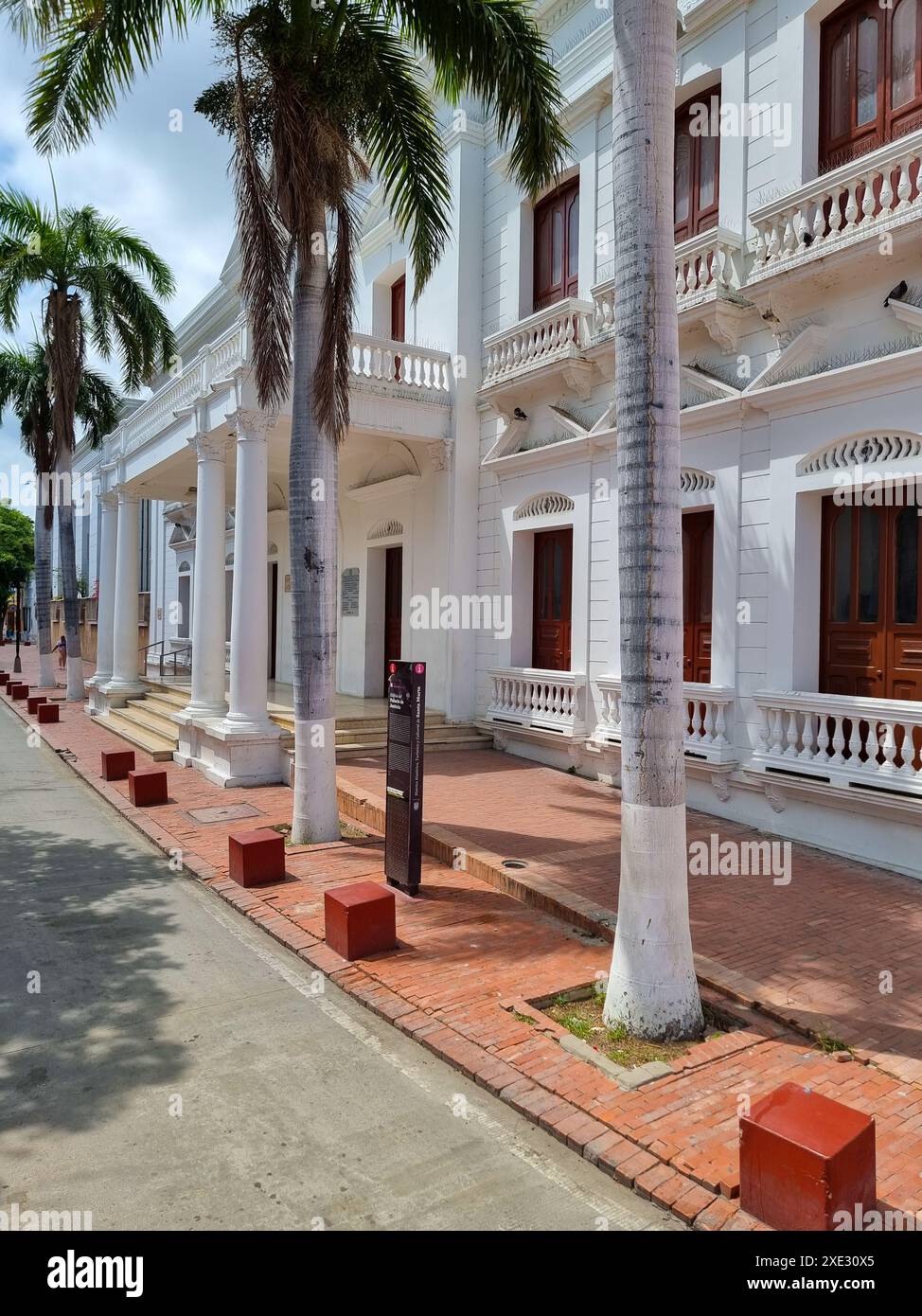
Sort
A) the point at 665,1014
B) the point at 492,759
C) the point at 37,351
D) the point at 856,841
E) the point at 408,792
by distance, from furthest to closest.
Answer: the point at 37,351
the point at 492,759
the point at 856,841
the point at 408,792
the point at 665,1014

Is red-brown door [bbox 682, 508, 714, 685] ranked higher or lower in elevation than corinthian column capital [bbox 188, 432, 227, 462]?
lower

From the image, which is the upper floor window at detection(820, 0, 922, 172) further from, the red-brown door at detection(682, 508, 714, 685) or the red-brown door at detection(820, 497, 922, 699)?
the red-brown door at detection(682, 508, 714, 685)

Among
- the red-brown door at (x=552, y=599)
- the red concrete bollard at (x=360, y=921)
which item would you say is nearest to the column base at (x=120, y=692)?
the red-brown door at (x=552, y=599)

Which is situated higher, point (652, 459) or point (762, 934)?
point (652, 459)

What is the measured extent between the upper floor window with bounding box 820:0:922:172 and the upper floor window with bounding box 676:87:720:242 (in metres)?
1.46

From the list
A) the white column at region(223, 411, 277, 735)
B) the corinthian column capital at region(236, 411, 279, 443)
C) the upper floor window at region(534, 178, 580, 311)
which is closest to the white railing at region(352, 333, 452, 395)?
the upper floor window at region(534, 178, 580, 311)

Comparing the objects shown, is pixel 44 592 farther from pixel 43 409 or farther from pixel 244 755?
pixel 244 755

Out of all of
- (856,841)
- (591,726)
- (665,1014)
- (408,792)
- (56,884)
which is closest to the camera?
(665,1014)

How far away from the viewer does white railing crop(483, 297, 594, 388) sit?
11.7 meters

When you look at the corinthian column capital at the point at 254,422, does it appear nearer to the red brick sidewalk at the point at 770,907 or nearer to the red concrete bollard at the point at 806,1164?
the red brick sidewalk at the point at 770,907

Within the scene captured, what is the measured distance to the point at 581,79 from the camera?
1215 centimetres
